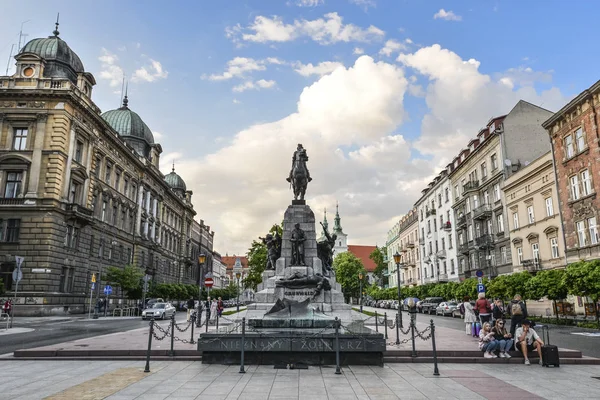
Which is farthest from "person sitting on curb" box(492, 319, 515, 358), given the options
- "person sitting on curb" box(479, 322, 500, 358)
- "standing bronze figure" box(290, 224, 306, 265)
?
"standing bronze figure" box(290, 224, 306, 265)

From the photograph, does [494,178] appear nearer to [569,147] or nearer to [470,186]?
[470,186]

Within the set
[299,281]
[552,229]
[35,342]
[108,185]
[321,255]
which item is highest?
[108,185]

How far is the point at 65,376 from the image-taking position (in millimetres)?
9734

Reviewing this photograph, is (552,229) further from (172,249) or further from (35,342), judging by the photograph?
(172,249)

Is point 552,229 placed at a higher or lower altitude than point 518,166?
lower

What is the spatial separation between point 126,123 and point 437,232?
153 ft

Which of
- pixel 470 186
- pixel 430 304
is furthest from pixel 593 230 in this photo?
pixel 470 186

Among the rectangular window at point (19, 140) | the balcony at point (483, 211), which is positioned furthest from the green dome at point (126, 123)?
the balcony at point (483, 211)

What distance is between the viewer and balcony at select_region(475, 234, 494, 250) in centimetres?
4360

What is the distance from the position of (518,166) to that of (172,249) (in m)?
56.9

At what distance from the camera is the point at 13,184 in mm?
37031

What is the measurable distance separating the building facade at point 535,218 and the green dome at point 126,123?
49.2m

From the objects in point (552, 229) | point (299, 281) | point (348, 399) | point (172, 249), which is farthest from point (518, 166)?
point (172, 249)

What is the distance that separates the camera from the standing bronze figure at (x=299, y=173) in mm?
22109
